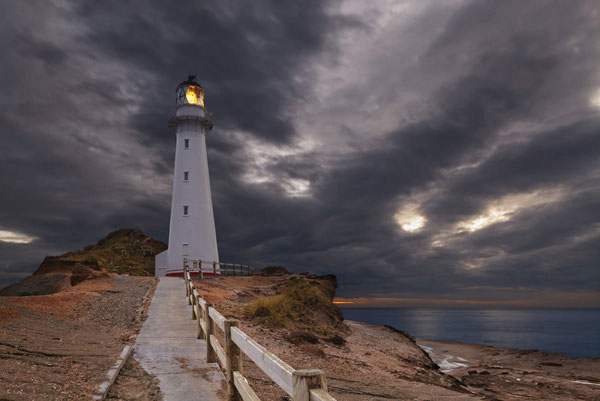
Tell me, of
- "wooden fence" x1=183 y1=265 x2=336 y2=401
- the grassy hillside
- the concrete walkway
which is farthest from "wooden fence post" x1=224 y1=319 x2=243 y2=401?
the grassy hillside

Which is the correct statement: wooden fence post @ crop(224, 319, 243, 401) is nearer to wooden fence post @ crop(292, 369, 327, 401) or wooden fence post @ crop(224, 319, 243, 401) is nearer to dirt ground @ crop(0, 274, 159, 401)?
dirt ground @ crop(0, 274, 159, 401)

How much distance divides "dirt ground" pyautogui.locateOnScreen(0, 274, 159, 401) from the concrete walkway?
1.12ft

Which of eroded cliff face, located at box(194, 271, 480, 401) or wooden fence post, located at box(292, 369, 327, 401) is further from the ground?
wooden fence post, located at box(292, 369, 327, 401)

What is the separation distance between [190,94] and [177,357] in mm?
29821

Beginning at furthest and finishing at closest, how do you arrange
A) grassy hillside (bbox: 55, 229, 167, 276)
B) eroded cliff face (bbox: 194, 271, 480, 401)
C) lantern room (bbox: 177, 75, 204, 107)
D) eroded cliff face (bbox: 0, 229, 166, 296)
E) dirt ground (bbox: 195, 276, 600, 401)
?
grassy hillside (bbox: 55, 229, 167, 276), lantern room (bbox: 177, 75, 204, 107), eroded cliff face (bbox: 0, 229, 166, 296), dirt ground (bbox: 195, 276, 600, 401), eroded cliff face (bbox: 194, 271, 480, 401)

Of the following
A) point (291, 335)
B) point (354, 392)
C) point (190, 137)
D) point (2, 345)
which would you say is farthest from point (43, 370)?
point (190, 137)

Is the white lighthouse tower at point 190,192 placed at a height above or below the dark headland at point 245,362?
above

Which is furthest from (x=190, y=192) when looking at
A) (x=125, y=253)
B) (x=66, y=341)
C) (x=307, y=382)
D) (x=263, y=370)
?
(x=307, y=382)

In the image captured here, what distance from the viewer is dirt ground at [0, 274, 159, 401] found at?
6082 mm

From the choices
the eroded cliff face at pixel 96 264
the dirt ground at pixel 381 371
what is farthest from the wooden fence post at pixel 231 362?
the eroded cliff face at pixel 96 264

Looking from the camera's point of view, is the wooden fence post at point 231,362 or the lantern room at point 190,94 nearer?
the wooden fence post at point 231,362

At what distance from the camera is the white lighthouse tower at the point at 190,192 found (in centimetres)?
3166

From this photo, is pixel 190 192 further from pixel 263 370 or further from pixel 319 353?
pixel 263 370

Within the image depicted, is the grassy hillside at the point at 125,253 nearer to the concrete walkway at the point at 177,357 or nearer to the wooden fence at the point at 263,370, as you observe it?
the concrete walkway at the point at 177,357
